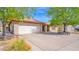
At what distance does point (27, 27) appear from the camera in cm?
594

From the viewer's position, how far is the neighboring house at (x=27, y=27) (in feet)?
19.1

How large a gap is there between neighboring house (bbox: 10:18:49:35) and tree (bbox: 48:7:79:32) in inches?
9.1

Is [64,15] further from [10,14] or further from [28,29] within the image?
[10,14]

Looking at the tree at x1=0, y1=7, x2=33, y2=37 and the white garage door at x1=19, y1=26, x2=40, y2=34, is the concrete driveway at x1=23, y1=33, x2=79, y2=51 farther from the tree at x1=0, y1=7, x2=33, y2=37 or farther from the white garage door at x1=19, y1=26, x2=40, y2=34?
the tree at x1=0, y1=7, x2=33, y2=37

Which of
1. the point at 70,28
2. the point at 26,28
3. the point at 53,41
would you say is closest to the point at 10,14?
the point at 26,28

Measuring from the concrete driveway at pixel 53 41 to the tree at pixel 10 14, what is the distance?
→ 0.43 meters

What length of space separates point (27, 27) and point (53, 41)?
0.62m

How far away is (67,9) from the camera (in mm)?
5762

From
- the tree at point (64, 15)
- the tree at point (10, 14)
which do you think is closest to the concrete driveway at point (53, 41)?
the tree at point (64, 15)

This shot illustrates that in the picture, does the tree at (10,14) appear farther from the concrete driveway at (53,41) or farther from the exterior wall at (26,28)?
the concrete driveway at (53,41)

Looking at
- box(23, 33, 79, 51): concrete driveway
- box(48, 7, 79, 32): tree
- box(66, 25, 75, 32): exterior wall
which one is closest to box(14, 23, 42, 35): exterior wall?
box(23, 33, 79, 51): concrete driveway
